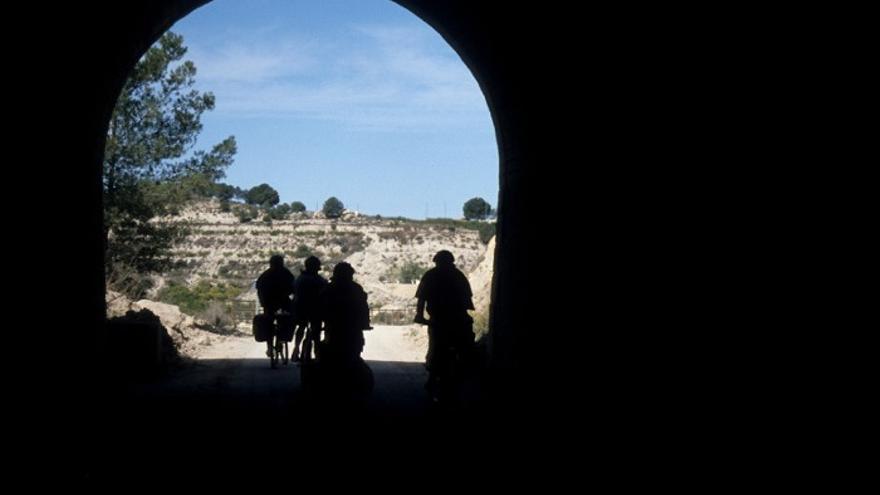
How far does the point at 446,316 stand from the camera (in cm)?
1033

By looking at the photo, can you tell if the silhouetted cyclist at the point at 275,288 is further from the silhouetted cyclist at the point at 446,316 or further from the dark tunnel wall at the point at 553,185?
the silhouetted cyclist at the point at 446,316

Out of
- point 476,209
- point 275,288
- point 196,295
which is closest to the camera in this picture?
point 275,288

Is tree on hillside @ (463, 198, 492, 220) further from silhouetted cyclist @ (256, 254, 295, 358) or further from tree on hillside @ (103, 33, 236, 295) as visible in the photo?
silhouetted cyclist @ (256, 254, 295, 358)

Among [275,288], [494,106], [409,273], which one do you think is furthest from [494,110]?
[409,273]

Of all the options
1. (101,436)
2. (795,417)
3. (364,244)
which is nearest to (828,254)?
(795,417)

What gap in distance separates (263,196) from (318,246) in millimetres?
39943

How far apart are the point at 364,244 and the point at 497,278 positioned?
64.6 m

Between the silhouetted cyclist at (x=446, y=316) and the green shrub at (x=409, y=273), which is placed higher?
the silhouetted cyclist at (x=446, y=316)

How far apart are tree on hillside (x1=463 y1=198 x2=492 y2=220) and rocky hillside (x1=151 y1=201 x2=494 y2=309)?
14.5 metres

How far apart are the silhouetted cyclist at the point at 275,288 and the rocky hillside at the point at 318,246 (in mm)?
43041

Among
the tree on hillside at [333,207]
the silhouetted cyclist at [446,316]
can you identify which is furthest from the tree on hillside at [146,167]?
the tree on hillside at [333,207]

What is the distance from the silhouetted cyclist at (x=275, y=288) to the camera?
1473 cm

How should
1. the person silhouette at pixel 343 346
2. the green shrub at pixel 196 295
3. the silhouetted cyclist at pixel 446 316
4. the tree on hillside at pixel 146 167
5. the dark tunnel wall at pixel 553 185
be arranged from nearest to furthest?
the dark tunnel wall at pixel 553 185 → the person silhouette at pixel 343 346 → the silhouetted cyclist at pixel 446 316 → the tree on hillside at pixel 146 167 → the green shrub at pixel 196 295

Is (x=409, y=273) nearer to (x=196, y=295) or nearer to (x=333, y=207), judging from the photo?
(x=196, y=295)
